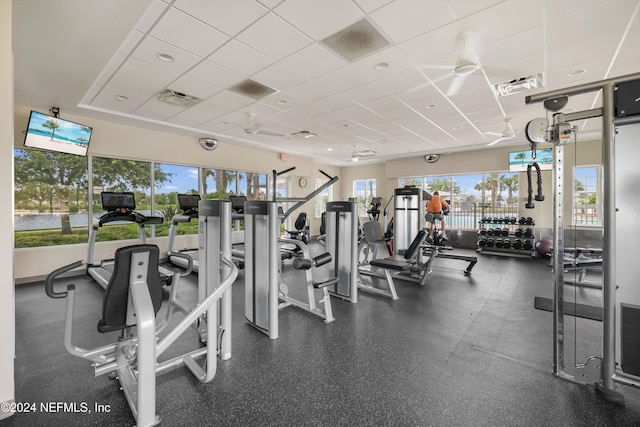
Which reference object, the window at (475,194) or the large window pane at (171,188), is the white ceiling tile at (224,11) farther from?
the window at (475,194)

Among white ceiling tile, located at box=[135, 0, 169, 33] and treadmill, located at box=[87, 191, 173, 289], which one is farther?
treadmill, located at box=[87, 191, 173, 289]

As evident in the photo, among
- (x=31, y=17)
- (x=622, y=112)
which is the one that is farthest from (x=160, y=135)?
(x=622, y=112)

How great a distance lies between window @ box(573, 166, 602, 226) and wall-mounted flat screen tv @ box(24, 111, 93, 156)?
10244mm

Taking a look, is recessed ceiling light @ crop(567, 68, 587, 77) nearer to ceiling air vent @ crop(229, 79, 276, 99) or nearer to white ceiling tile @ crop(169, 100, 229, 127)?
ceiling air vent @ crop(229, 79, 276, 99)

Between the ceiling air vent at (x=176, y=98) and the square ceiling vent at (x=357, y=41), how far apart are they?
250 cm

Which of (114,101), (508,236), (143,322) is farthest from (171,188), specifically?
(508,236)

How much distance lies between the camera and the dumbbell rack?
6.86m

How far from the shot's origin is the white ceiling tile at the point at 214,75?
337 centimetres

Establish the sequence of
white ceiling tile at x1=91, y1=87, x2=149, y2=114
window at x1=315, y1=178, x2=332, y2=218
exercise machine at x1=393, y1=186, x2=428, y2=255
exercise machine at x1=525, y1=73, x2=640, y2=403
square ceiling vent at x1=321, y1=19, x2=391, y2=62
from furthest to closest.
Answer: window at x1=315, y1=178, x2=332, y2=218 → exercise machine at x1=393, y1=186, x2=428, y2=255 → white ceiling tile at x1=91, y1=87, x2=149, y2=114 → square ceiling vent at x1=321, y1=19, x2=391, y2=62 → exercise machine at x1=525, y1=73, x2=640, y2=403

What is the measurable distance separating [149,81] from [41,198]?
3.06m

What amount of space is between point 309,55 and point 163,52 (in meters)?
1.57

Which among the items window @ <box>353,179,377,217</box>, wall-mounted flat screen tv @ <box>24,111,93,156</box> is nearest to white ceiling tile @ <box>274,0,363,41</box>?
wall-mounted flat screen tv @ <box>24,111,93,156</box>

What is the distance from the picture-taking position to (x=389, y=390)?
190 cm

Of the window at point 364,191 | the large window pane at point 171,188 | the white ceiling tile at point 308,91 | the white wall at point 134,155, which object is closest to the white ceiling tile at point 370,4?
the white ceiling tile at point 308,91
